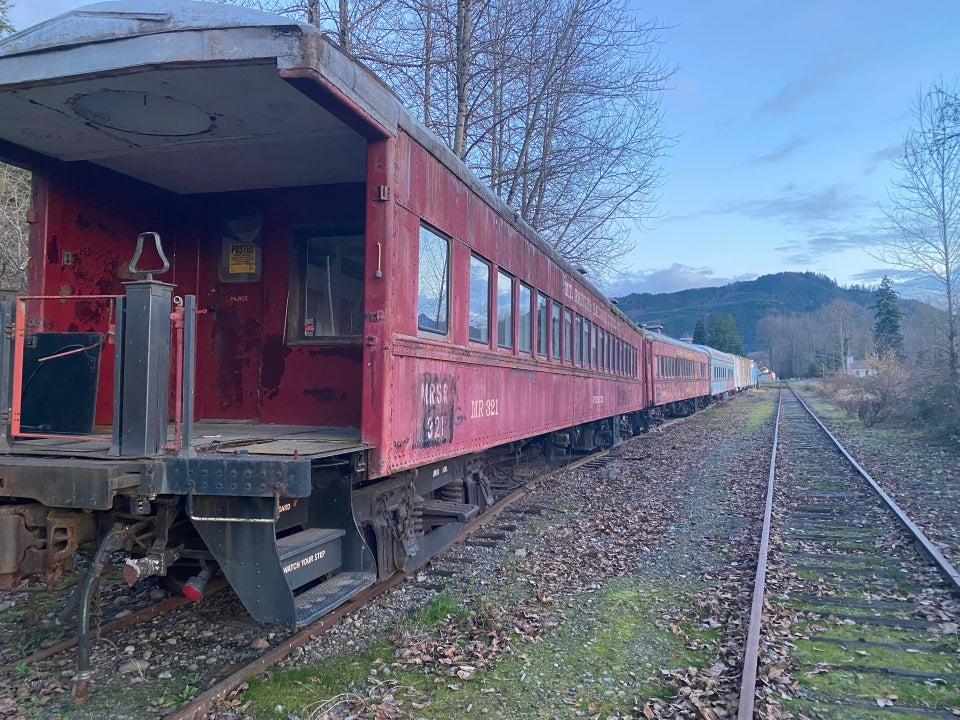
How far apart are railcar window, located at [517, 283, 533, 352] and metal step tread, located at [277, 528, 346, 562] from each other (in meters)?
3.54

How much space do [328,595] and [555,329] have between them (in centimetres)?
578

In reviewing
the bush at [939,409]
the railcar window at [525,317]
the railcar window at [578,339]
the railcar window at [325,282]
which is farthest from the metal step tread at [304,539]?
the bush at [939,409]

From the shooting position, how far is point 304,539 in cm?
412

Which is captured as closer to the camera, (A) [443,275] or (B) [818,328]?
(A) [443,275]

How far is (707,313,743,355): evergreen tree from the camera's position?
11061cm

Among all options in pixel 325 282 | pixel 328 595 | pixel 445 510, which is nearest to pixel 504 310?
pixel 325 282

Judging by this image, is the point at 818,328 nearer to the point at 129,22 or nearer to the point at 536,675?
the point at 536,675

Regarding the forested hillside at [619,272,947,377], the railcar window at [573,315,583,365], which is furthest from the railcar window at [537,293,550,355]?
the forested hillside at [619,272,947,377]

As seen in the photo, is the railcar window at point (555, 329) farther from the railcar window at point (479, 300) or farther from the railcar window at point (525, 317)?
the railcar window at point (479, 300)

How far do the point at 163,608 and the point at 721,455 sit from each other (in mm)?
12407

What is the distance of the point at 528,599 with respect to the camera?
5.42 meters

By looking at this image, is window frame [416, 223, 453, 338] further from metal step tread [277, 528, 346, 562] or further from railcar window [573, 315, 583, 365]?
railcar window [573, 315, 583, 365]

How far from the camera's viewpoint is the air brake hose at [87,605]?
11.3ft

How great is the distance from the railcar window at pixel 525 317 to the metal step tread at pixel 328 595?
11.8 ft
